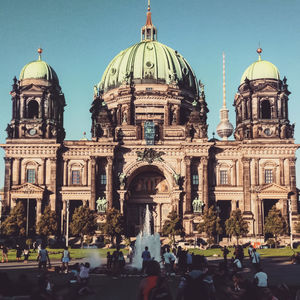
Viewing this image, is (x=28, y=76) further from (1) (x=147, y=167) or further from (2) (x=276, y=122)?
(2) (x=276, y=122)

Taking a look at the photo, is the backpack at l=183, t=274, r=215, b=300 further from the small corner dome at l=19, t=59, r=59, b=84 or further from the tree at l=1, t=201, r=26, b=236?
the small corner dome at l=19, t=59, r=59, b=84

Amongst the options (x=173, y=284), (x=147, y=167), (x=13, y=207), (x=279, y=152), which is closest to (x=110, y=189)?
(x=147, y=167)

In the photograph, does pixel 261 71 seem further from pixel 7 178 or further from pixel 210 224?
pixel 7 178

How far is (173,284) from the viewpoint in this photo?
28453 millimetres

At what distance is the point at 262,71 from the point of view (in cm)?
8519

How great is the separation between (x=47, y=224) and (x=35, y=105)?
70.5 ft

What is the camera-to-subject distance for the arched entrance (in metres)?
84.6

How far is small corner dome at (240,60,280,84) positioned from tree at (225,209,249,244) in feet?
78.6

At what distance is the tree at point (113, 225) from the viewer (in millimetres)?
73188

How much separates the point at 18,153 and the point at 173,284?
5725cm

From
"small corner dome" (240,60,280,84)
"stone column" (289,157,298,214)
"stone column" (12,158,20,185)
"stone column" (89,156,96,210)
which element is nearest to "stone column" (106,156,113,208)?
"stone column" (89,156,96,210)

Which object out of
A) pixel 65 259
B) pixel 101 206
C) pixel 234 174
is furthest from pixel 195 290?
pixel 234 174

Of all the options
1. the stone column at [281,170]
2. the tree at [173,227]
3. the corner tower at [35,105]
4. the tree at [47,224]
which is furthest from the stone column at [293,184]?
the corner tower at [35,105]

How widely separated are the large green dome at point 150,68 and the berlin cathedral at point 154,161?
12.0 metres
